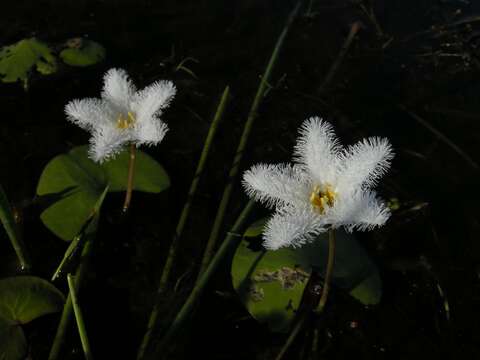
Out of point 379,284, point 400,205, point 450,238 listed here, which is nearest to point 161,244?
point 379,284

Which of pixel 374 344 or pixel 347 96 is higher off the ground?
pixel 347 96

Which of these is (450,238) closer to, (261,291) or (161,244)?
(261,291)

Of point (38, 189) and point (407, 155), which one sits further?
point (407, 155)

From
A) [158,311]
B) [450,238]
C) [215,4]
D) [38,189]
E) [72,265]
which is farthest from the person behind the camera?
[215,4]

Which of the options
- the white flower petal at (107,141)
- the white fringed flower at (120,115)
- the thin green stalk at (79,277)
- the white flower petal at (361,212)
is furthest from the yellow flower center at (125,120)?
the white flower petal at (361,212)

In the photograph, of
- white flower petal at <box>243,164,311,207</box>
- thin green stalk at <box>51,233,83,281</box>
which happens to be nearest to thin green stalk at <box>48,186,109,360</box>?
thin green stalk at <box>51,233,83,281</box>

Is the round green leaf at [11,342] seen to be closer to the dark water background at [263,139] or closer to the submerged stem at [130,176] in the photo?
the dark water background at [263,139]

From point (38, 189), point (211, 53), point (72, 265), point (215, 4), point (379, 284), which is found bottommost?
point (72, 265)
